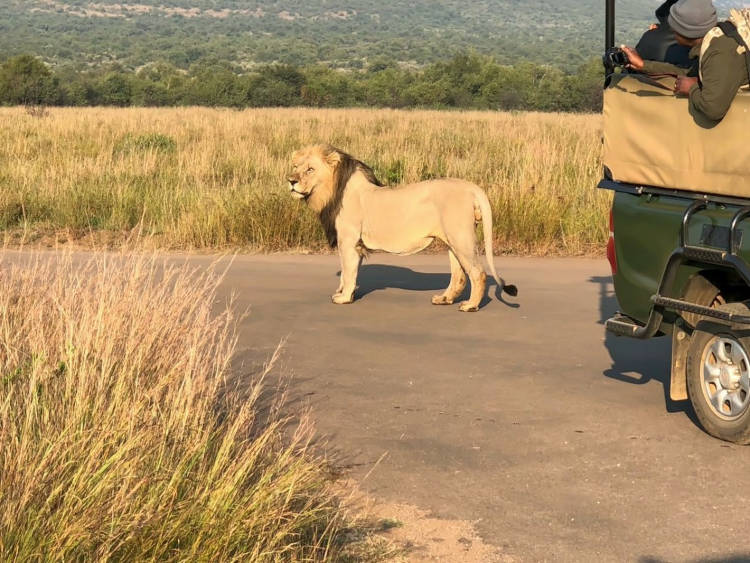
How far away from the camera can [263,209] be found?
15305 millimetres

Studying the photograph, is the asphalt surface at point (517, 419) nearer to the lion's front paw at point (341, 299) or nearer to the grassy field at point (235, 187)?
the lion's front paw at point (341, 299)

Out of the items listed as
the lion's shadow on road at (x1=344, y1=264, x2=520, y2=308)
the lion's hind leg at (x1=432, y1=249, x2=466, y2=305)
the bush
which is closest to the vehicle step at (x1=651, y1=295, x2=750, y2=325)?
the lion's hind leg at (x1=432, y1=249, x2=466, y2=305)

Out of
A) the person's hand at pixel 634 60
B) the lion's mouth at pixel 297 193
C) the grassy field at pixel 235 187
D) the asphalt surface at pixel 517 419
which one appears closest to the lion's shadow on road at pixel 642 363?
the asphalt surface at pixel 517 419

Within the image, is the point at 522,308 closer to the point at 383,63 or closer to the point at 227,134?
the point at 227,134

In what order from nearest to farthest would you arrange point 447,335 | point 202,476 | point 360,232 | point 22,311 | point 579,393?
point 202,476 < point 22,311 < point 579,393 < point 447,335 < point 360,232

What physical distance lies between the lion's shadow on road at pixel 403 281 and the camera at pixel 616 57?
375cm

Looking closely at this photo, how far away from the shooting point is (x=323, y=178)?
35.4 ft

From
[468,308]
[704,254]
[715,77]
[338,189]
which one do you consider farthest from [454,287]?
[715,77]

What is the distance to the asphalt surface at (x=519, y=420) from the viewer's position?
546cm

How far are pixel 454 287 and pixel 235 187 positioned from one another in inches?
280

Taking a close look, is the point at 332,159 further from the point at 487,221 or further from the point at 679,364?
the point at 679,364

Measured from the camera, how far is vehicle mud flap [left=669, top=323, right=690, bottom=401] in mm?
7020

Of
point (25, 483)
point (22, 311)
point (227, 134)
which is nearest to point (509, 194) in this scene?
point (22, 311)

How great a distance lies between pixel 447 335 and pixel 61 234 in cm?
766
